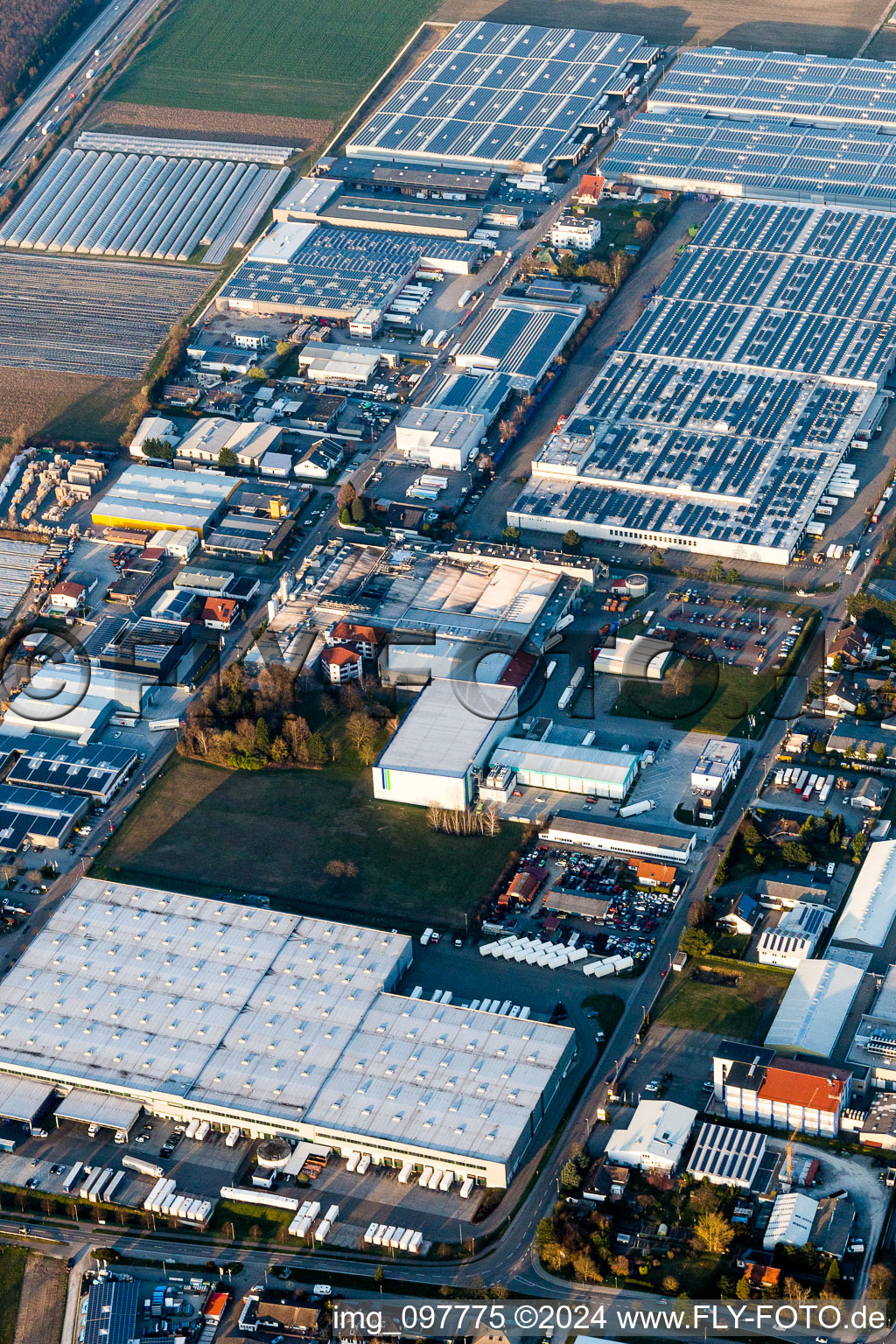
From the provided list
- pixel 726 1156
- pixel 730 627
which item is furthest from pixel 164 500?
pixel 726 1156

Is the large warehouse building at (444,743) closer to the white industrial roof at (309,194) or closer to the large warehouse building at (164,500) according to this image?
the large warehouse building at (164,500)

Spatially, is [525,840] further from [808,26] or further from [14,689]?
[808,26]

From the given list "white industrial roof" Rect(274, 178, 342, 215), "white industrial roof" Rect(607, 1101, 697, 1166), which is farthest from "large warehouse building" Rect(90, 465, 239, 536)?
"white industrial roof" Rect(607, 1101, 697, 1166)

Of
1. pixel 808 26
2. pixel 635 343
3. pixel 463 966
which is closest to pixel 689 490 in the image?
pixel 635 343

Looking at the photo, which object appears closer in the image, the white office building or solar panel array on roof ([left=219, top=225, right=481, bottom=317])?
the white office building

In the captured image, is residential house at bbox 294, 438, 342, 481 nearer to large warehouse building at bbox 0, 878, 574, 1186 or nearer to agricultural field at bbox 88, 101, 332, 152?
large warehouse building at bbox 0, 878, 574, 1186

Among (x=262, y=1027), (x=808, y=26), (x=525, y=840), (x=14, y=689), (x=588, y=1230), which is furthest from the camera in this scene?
(x=808, y=26)

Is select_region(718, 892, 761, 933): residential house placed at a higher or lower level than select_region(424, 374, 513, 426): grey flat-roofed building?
lower
